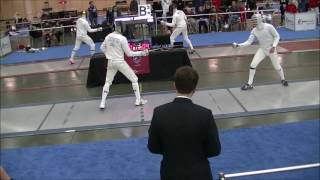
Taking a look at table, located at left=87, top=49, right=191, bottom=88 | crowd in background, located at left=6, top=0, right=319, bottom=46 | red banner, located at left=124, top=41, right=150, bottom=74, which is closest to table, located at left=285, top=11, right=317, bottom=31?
crowd in background, located at left=6, top=0, right=319, bottom=46

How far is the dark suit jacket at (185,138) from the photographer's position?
3.74 metres

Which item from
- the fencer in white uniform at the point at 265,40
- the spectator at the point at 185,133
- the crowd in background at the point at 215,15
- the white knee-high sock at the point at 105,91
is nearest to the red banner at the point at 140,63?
the white knee-high sock at the point at 105,91

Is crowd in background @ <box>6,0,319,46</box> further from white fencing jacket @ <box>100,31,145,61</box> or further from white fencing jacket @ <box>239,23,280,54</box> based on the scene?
white fencing jacket @ <box>100,31,145,61</box>

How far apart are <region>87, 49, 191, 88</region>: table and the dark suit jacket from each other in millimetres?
9613

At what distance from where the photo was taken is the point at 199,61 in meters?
16.0

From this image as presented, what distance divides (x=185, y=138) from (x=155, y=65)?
393 inches

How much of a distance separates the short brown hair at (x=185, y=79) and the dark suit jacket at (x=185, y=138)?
10cm

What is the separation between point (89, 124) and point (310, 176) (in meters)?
5.19

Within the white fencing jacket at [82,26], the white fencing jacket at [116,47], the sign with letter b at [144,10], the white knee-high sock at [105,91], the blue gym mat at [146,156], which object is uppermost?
the sign with letter b at [144,10]

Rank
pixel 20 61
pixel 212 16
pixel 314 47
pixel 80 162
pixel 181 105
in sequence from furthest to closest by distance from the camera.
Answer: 1. pixel 212 16
2. pixel 20 61
3. pixel 314 47
4. pixel 80 162
5. pixel 181 105

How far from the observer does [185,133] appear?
3.76m

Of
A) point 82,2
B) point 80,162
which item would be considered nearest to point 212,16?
point 82,2

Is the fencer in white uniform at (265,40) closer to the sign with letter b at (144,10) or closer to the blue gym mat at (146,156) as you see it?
the blue gym mat at (146,156)

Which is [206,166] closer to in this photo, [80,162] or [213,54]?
[80,162]
